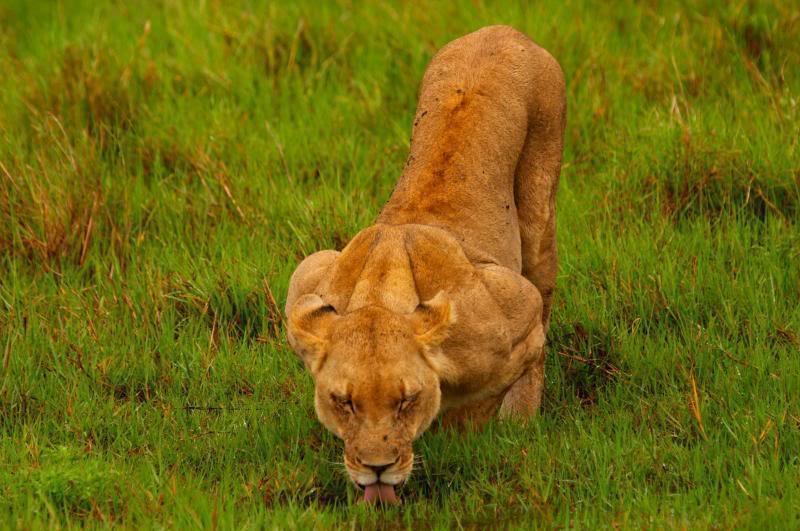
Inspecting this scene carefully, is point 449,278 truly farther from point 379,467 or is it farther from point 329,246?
point 329,246

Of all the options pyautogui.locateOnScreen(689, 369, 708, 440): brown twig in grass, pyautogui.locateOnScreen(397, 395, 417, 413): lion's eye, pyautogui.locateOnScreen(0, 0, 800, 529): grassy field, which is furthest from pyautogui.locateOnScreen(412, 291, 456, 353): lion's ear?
pyautogui.locateOnScreen(689, 369, 708, 440): brown twig in grass

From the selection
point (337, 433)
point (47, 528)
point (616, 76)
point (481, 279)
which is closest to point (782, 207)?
point (616, 76)

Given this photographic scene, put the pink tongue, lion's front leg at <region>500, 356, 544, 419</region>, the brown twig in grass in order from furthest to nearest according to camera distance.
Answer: lion's front leg at <region>500, 356, 544, 419</region> < the brown twig in grass < the pink tongue

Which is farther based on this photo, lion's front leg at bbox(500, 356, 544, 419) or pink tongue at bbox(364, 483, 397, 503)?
lion's front leg at bbox(500, 356, 544, 419)

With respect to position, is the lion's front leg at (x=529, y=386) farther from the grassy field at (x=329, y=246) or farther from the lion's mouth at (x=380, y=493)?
the lion's mouth at (x=380, y=493)

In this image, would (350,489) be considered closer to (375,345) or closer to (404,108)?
(375,345)

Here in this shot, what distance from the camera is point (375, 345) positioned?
16.8ft

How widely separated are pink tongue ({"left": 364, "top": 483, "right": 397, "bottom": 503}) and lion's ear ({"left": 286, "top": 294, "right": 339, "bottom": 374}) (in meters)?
0.49

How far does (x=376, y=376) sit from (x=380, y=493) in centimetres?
51

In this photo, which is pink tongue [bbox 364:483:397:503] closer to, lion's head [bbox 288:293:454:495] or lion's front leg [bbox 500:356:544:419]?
lion's head [bbox 288:293:454:495]

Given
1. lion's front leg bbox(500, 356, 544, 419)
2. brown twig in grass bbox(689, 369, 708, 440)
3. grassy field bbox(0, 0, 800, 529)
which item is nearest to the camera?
grassy field bbox(0, 0, 800, 529)

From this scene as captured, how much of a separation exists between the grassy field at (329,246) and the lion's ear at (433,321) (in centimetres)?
63

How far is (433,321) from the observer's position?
5355 mm

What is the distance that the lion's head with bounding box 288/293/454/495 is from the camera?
16.5 ft
